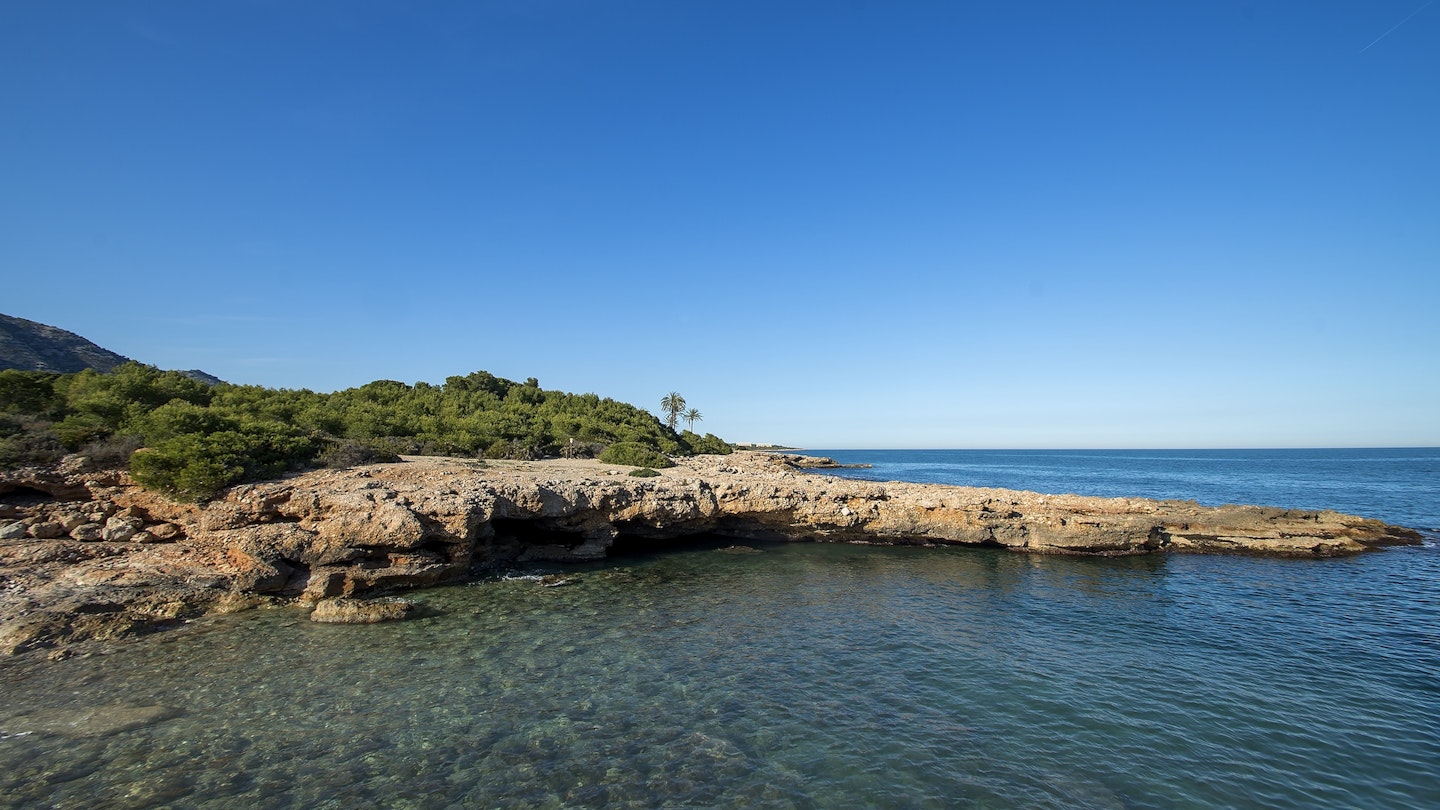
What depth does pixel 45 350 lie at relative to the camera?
55156 mm

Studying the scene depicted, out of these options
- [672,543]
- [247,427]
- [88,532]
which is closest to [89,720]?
[88,532]

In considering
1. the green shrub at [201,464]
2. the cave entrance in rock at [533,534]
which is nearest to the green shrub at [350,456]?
the green shrub at [201,464]

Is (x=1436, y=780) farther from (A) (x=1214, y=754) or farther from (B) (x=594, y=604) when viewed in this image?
(B) (x=594, y=604)

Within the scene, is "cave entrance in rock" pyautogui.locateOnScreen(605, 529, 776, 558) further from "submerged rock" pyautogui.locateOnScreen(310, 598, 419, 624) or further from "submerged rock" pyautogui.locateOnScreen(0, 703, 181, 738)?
"submerged rock" pyautogui.locateOnScreen(0, 703, 181, 738)

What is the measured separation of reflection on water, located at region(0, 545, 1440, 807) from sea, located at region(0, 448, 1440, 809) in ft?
0.15

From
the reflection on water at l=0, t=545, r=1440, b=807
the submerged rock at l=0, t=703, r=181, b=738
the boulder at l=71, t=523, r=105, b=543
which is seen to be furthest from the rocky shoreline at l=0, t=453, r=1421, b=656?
the submerged rock at l=0, t=703, r=181, b=738

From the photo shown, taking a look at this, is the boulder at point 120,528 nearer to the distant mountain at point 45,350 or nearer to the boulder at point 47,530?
the boulder at point 47,530

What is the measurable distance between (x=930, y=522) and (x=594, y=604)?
13915mm

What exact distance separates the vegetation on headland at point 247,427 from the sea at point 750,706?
6.55m

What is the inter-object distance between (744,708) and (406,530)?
10344 mm

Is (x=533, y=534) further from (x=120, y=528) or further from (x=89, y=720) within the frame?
(x=89, y=720)

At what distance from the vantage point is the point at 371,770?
7211 millimetres

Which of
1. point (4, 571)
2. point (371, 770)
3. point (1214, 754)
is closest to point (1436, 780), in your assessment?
point (1214, 754)

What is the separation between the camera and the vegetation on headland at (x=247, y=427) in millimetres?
16422
